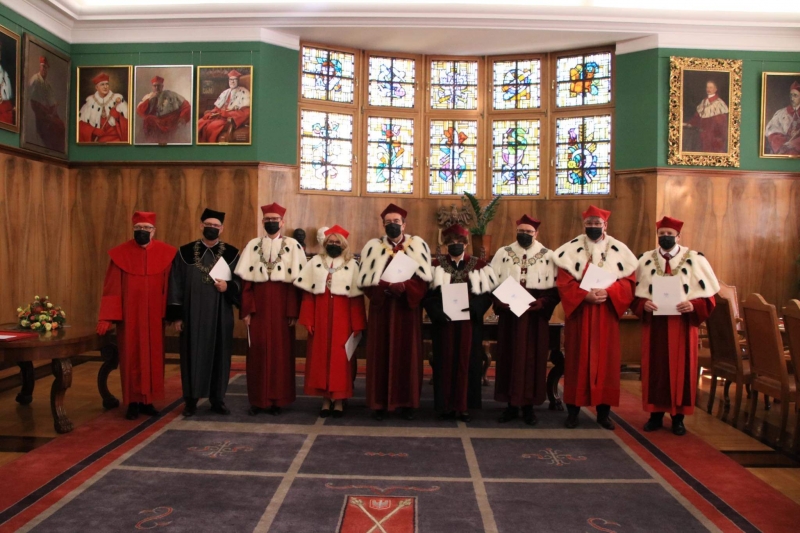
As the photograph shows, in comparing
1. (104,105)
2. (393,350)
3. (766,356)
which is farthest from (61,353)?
(766,356)

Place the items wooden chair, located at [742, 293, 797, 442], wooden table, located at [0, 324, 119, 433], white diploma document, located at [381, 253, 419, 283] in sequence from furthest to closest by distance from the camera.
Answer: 1. white diploma document, located at [381, 253, 419, 283]
2. wooden chair, located at [742, 293, 797, 442]
3. wooden table, located at [0, 324, 119, 433]

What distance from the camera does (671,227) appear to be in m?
5.86

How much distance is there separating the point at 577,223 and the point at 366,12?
4.43 meters

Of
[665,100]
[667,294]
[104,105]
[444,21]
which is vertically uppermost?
[444,21]

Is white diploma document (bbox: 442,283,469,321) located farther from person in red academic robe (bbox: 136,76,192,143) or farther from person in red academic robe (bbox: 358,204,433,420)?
person in red academic robe (bbox: 136,76,192,143)

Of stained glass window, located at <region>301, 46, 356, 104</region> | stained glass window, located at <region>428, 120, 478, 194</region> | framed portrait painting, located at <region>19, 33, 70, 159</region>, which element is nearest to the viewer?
framed portrait painting, located at <region>19, 33, 70, 159</region>

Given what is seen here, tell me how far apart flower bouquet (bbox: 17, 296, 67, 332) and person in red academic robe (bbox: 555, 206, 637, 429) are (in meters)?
4.46

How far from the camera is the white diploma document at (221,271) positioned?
612 cm

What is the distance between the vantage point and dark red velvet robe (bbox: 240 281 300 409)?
6.21 metres

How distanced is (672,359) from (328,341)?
300cm

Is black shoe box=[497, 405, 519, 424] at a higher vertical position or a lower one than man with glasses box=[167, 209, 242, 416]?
lower

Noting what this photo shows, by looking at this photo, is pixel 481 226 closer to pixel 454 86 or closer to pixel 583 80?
pixel 454 86

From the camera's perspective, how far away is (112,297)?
6.01m

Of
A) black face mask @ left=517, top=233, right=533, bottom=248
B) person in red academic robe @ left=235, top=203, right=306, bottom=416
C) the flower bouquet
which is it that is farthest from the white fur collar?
the flower bouquet
